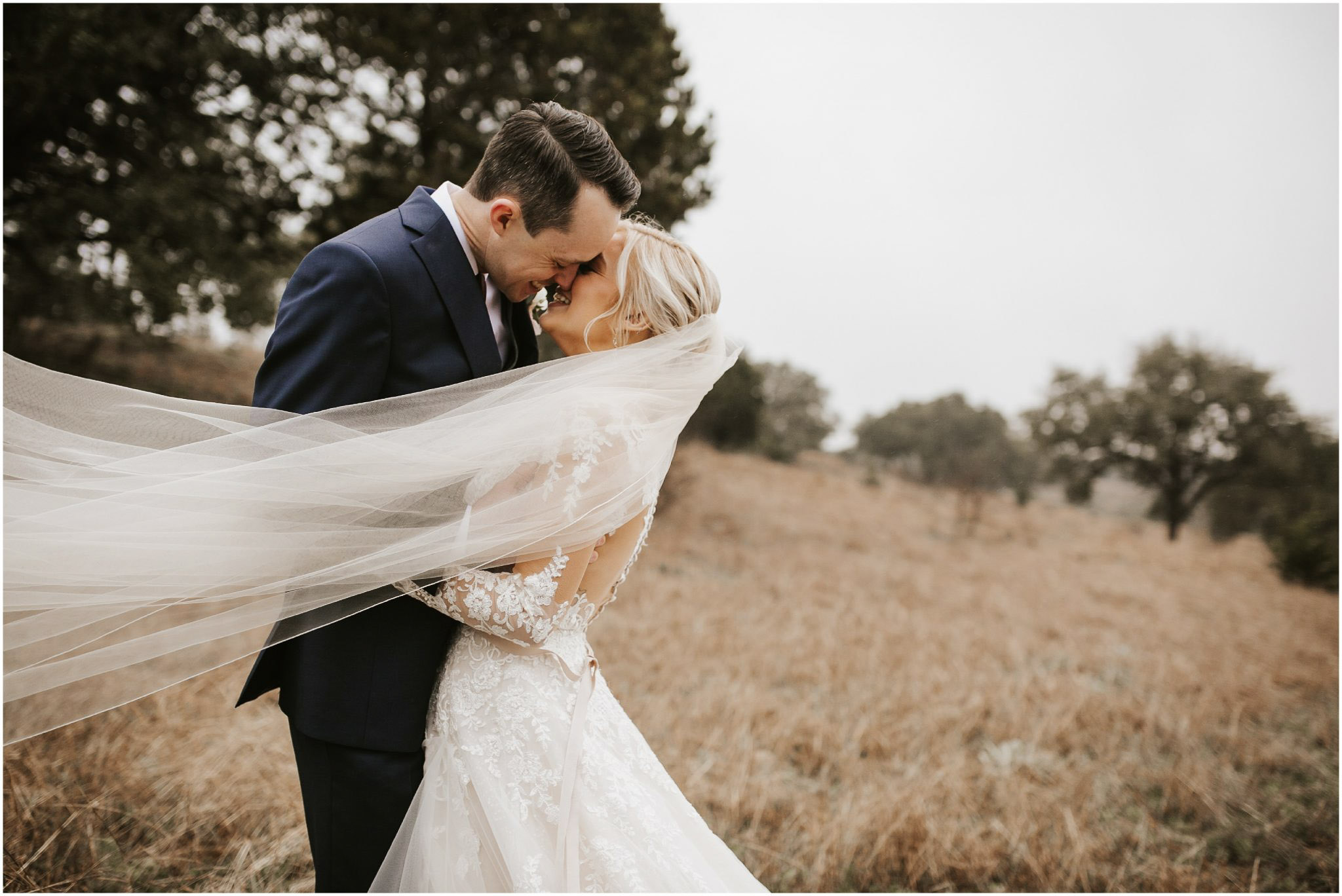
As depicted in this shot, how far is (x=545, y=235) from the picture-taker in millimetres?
1742

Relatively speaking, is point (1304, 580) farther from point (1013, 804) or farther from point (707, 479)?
point (1013, 804)

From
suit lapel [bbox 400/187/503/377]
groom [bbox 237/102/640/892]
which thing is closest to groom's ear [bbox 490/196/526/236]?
groom [bbox 237/102/640/892]

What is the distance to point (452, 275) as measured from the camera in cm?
166

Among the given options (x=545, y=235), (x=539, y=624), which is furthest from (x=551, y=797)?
(x=545, y=235)

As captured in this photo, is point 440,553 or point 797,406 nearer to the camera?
point 440,553

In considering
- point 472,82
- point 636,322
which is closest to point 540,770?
point 636,322

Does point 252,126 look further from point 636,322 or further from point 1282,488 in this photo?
point 1282,488

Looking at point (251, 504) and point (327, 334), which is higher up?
point (327, 334)

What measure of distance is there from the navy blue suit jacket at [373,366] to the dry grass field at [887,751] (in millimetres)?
1548

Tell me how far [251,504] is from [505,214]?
2.87 feet

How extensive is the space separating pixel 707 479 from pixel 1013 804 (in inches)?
480

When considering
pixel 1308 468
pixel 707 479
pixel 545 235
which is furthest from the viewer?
pixel 1308 468

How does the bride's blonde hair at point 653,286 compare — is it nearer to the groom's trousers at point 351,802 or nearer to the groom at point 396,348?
the groom at point 396,348

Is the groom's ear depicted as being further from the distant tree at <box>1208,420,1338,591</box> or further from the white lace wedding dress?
the distant tree at <box>1208,420,1338,591</box>
